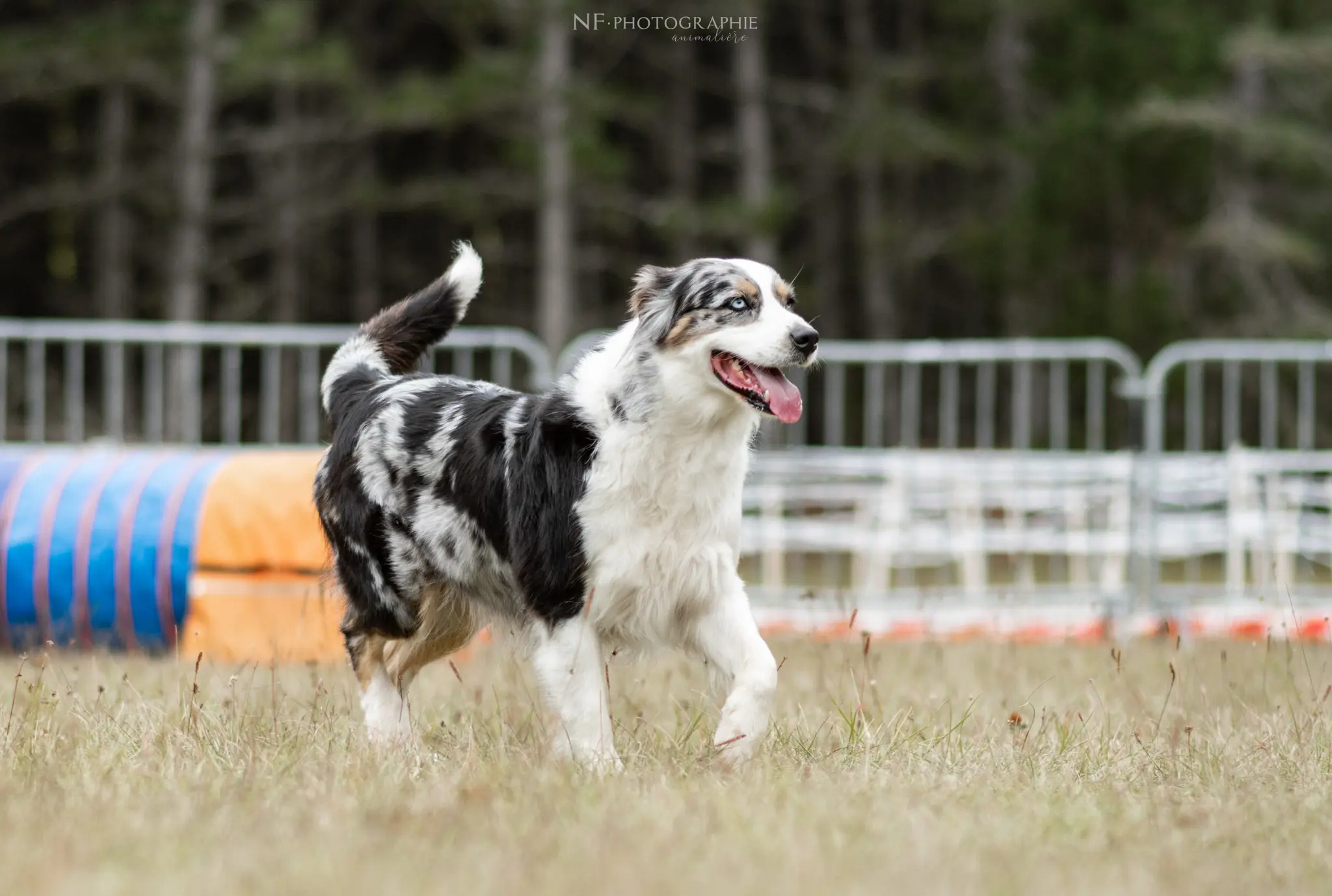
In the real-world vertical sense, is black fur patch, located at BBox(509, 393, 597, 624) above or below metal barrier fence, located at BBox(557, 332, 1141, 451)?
below

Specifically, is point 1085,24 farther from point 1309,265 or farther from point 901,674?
point 901,674

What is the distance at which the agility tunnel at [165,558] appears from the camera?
294 inches

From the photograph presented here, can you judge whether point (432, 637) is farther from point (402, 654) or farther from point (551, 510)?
point (551, 510)

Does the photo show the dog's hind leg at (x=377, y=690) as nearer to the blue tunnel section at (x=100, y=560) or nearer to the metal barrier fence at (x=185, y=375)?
the metal barrier fence at (x=185, y=375)

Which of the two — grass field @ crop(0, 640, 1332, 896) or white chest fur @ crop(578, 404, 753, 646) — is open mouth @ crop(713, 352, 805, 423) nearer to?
white chest fur @ crop(578, 404, 753, 646)

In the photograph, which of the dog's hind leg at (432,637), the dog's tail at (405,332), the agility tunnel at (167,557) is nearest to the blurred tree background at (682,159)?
the agility tunnel at (167,557)

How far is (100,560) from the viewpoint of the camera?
7.59m

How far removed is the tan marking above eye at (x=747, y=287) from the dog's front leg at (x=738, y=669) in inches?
32.0

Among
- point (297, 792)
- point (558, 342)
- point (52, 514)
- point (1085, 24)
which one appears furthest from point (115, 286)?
point (297, 792)

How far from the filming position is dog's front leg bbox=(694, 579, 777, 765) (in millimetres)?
4160

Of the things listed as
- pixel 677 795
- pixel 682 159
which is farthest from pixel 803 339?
pixel 682 159

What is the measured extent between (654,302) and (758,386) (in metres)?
0.42

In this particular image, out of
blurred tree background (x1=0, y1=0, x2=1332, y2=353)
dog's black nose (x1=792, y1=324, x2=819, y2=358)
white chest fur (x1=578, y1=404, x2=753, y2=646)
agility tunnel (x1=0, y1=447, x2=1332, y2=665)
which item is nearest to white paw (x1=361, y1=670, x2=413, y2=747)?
white chest fur (x1=578, y1=404, x2=753, y2=646)

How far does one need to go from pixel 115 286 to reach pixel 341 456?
58.8ft
